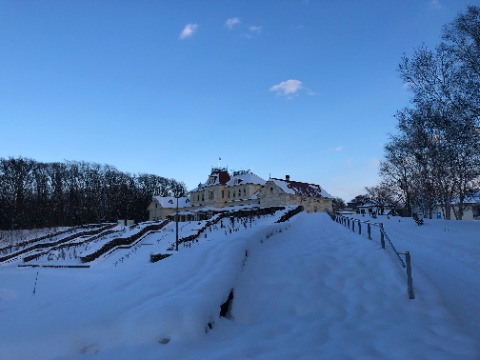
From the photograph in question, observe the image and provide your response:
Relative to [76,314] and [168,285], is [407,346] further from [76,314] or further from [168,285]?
[76,314]

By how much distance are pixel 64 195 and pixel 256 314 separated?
70956 millimetres

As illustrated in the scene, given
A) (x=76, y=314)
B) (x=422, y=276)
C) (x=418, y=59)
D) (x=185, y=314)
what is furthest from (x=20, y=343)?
(x=418, y=59)

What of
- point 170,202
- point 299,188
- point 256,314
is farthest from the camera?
point 170,202

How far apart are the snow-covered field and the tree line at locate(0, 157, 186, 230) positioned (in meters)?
55.6

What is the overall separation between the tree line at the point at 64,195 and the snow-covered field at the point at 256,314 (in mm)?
55638

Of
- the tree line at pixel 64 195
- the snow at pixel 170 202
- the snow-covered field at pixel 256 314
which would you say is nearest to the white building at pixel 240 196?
the snow at pixel 170 202

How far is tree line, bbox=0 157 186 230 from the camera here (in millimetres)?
59778

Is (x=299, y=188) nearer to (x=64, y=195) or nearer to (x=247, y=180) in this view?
(x=247, y=180)

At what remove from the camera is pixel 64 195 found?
69062 millimetres

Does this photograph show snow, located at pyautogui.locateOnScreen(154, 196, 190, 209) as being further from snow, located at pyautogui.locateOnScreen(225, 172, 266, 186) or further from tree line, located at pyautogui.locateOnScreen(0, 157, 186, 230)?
snow, located at pyautogui.locateOnScreen(225, 172, 266, 186)

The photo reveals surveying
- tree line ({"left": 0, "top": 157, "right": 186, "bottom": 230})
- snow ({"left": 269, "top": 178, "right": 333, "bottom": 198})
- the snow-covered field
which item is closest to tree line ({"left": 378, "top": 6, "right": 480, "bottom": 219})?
the snow-covered field

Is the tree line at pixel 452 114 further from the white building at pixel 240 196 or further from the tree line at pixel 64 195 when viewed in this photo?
the tree line at pixel 64 195

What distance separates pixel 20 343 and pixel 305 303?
14.0ft

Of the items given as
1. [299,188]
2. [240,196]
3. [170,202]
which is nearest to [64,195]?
[170,202]
